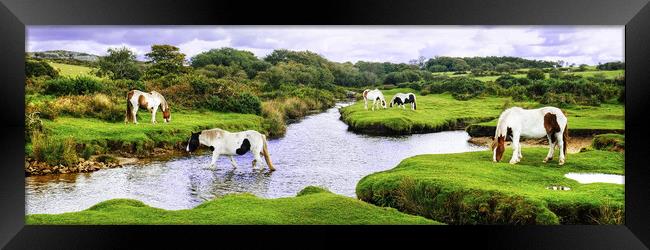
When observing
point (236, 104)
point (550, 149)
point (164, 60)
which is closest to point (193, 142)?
point (236, 104)

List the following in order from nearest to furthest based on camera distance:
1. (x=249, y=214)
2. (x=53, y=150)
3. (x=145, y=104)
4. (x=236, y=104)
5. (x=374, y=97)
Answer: (x=249, y=214) < (x=53, y=150) < (x=145, y=104) < (x=236, y=104) < (x=374, y=97)

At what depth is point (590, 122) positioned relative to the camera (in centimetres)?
916

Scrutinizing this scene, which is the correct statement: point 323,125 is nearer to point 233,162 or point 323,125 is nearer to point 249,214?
point 233,162

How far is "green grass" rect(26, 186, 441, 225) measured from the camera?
29.2 feet

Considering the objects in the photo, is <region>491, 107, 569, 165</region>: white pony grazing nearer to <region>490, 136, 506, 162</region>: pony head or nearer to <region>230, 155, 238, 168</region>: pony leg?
<region>490, 136, 506, 162</region>: pony head

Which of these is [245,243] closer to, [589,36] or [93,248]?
[93,248]

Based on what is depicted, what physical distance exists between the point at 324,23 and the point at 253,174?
2288mm

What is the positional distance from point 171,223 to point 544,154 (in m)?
5.14

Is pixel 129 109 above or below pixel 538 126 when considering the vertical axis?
above

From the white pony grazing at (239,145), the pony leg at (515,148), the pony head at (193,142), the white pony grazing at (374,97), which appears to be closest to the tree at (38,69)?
the pony head at (193,142)

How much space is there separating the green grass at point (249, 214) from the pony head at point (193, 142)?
33.5 inches

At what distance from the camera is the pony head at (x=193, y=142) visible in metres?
9.42

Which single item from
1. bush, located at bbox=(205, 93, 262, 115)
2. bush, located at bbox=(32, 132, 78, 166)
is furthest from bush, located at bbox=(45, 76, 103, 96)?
bush, located at bbox=(205, 93, 262, 115)

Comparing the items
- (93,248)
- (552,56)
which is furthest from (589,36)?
(93,248)
